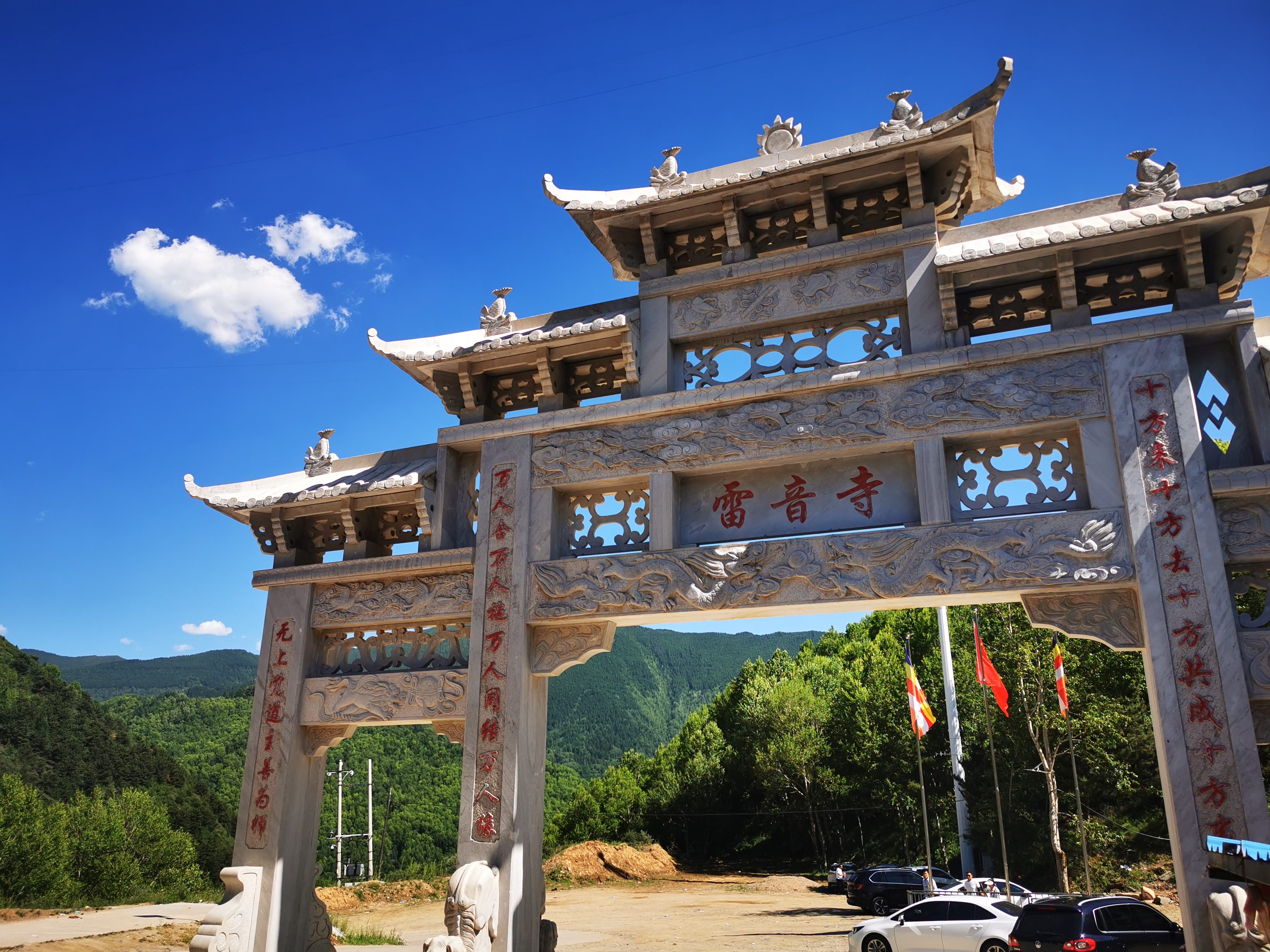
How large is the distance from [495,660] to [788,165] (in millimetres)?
3813

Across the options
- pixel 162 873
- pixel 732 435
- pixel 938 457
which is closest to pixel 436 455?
pixel 732 435

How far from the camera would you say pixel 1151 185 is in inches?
203

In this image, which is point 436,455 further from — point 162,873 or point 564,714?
point 564,714

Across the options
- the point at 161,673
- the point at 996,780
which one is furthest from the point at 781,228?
the point at 161,673

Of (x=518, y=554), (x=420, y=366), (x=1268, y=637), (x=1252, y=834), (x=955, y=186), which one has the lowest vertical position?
A: (x=1252, y=834)

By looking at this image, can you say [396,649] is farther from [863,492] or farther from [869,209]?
[869,209]

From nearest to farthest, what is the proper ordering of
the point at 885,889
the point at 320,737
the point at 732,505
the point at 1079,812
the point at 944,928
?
the point at 732,505 → the point at 320,737 → the point at 944,928 → the point at 1079,812 → the point at 885,889

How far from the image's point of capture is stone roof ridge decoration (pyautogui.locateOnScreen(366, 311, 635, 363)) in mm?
6074

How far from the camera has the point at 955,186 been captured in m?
5.64

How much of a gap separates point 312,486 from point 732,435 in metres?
3.44

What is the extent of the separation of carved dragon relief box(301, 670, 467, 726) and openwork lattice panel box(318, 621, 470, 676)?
0.11m

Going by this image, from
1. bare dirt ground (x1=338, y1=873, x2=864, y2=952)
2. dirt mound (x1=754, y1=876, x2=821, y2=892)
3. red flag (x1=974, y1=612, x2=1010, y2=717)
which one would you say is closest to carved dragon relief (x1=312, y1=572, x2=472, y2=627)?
bare dirt ground (x1=338, y1=873, x2=864, y2=952)

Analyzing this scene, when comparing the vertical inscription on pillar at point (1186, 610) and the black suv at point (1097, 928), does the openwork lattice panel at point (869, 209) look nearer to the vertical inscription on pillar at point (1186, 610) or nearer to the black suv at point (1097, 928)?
the vertical inscription on pillar at point (1186, 610)

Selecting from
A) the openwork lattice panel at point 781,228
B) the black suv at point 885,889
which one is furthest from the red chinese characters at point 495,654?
the black suv at point 885,889
